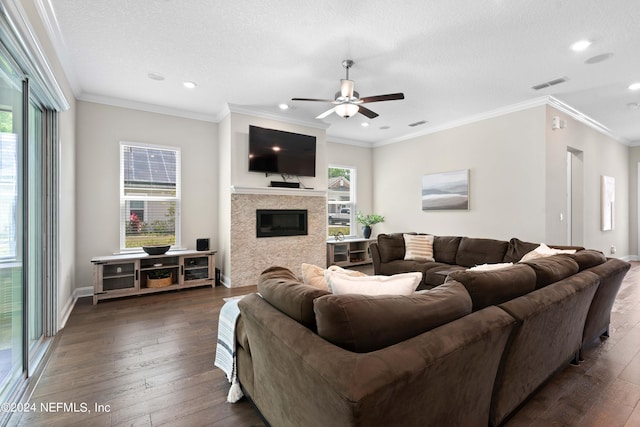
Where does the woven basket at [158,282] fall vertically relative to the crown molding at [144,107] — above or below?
below

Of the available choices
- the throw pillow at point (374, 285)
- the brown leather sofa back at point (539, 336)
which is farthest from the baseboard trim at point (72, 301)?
the brown leather sofa back at point (539, 336)

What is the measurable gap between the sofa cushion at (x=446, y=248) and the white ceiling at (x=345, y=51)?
2.10m

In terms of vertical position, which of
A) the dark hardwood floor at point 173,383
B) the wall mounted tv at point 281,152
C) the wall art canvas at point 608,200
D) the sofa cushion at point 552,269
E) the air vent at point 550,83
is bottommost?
the dark hardwood floor at point 173,383

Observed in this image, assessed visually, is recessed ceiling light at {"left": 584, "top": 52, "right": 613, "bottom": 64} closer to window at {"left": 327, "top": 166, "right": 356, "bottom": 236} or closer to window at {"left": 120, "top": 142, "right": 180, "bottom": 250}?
window at {"left": 327, "top": 166, "right": 356, "bottom": 236}

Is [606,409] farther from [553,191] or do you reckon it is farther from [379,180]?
[379,180]

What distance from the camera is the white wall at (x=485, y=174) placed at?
451 centimetres

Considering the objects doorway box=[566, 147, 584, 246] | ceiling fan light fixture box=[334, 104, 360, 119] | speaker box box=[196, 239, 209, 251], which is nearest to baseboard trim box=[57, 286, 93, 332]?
speaker box box=[196, 239, 209, 251]

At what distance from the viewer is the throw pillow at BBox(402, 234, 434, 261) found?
4566 millimetres

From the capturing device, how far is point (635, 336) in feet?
9.47

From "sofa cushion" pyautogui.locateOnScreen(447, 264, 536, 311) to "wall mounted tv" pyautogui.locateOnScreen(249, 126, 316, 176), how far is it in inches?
153

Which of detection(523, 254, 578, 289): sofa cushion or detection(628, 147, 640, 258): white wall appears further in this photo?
detection(628, 147, 640, 258): white wall

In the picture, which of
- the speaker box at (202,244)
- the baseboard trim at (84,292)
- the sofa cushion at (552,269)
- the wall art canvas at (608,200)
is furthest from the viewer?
the wall art canvas at (608,200)

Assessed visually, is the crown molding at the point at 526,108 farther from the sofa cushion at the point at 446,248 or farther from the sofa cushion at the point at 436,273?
the sofa cushion at the point at 436,273

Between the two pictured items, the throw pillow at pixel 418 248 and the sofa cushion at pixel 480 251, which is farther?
the throw pillow at pixel 418 248
